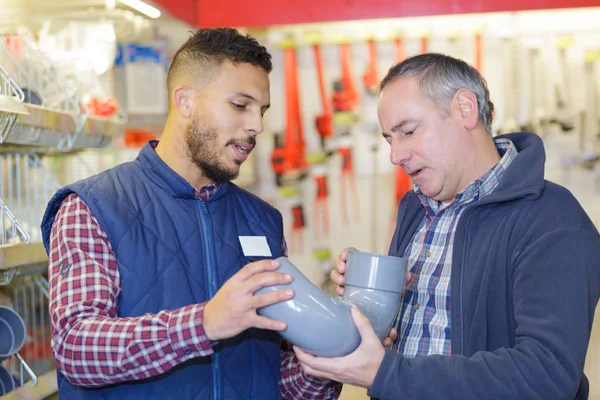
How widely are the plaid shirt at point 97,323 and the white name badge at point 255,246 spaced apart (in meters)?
0.42

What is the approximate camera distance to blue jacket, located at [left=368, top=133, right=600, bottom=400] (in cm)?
146

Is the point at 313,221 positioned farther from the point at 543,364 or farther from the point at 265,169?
the point at 543,364

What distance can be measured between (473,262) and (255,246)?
68cm

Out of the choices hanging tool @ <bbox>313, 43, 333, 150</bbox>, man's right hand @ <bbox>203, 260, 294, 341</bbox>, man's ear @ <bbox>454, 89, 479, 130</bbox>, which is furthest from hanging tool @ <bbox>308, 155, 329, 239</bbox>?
man's right hand @ <bbox>203, 260, 294, 341</bbox>

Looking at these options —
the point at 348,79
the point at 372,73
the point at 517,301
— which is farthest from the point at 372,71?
the point at 517,301

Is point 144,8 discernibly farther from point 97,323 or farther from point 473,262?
point 473,262

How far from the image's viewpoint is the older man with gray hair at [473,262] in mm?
1469

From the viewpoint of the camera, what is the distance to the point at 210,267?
195cm

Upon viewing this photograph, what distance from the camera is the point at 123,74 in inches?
157

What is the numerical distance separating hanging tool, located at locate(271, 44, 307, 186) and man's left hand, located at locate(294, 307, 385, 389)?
297cm

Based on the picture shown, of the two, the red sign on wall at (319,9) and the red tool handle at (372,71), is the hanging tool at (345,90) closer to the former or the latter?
the red tool handle at (372,71)

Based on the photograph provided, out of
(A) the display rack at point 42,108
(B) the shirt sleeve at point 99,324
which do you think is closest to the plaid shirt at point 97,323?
(B) the shirt sleeve at point 99,324

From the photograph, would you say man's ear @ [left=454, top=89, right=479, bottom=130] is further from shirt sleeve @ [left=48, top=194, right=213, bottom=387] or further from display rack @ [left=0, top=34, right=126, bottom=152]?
display rack @ [left=0, top=34, right=126, bottom=152]

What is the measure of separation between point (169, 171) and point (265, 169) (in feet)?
8.26
